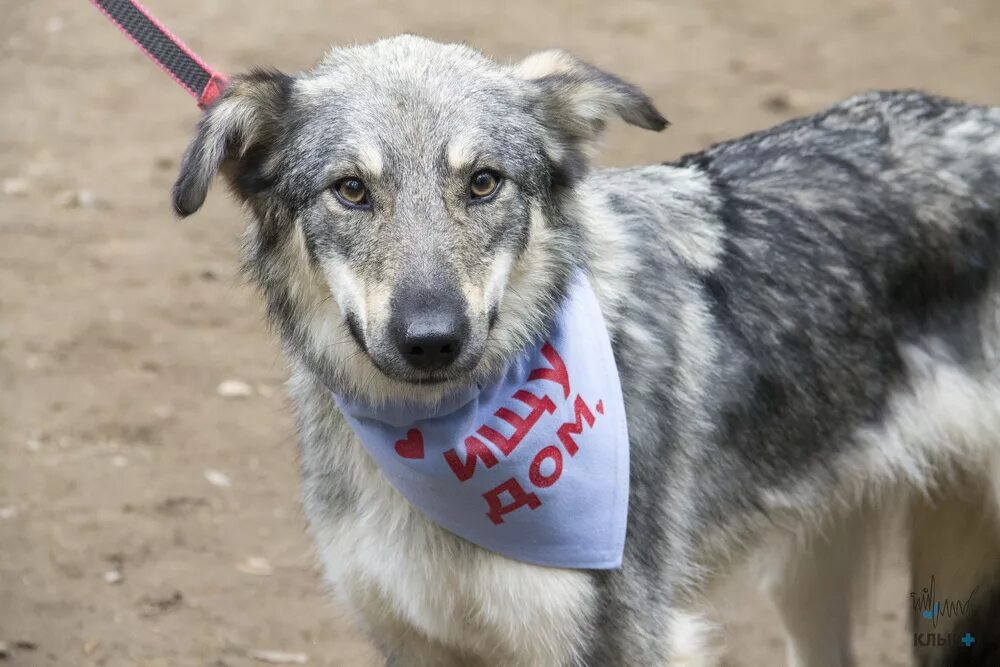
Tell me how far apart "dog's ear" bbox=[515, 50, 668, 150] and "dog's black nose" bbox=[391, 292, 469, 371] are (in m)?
0.75

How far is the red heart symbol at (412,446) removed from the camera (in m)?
3.53

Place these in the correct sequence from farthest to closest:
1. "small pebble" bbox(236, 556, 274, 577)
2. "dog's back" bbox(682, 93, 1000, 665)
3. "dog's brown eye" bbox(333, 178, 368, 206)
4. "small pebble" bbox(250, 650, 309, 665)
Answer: "small pebble" bbox(236, 556, 274, 577), "small pebble" bbox(250, 650, 309, 665), "dog's back" bbox(682, 93, 1000, 665), "dog's brown eye" bbox(333, 178, 368, 206)

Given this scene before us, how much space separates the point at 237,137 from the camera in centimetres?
350

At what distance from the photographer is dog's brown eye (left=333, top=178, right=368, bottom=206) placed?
332 cm

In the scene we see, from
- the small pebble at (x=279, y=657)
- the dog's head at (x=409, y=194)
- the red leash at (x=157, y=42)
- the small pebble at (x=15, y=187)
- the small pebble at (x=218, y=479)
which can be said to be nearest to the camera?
the dog's head at (x=409, y=194)

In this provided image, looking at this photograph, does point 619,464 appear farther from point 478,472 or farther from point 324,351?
point 324,351

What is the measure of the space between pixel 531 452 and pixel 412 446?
12.3 inches

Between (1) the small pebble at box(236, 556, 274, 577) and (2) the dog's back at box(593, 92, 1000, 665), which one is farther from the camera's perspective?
(1) the small pebble at box(236, 556, 274, 577)

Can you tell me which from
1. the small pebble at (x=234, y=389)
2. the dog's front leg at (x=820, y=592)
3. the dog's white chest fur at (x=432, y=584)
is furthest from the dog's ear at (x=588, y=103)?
the small pebble at (x=234, y=389)

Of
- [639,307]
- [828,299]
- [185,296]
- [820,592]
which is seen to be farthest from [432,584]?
[185,296]

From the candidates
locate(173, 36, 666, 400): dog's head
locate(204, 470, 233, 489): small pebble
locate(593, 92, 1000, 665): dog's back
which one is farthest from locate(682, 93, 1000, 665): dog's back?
locate(204, 470, 233, 489): small pebble

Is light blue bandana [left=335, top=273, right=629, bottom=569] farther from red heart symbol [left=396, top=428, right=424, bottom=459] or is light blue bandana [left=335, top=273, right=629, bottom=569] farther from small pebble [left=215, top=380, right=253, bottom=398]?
small pebble [left=215, top=380, right=253, bottom=398]

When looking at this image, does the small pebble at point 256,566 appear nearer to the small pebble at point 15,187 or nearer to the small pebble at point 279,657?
the small pebble at point 279,657

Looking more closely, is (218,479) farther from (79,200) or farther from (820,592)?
(79,200)
